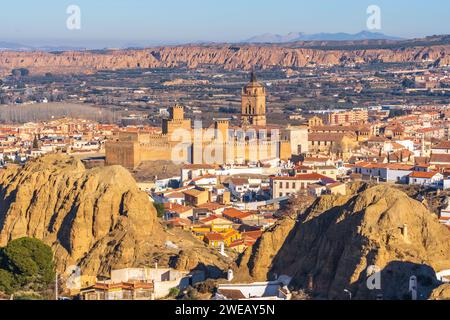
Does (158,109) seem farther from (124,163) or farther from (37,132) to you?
(124,163)

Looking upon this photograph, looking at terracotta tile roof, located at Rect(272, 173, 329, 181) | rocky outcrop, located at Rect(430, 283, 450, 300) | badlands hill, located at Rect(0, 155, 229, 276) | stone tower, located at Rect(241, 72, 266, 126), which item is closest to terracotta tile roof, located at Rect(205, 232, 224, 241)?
badlands hill, located at Rect(0, 155, 229, 276)

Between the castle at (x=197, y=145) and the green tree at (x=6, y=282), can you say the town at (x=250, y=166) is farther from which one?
the green tree at (x=6, y=282)

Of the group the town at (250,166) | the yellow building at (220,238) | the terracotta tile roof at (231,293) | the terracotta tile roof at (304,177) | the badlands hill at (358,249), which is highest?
the badlands hill at (358,249)

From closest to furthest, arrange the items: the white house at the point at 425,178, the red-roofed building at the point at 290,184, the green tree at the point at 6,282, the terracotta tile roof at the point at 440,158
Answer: the green tree at the point at 6,282 → the red-roofed building at the point at 290,184 → the white house at the point at 425,178 → the terracotta tile roof at the point at 440,158

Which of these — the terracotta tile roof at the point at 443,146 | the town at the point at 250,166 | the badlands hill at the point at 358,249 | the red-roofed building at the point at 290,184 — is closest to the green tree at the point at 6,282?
the badlands hill at the point at 358,249

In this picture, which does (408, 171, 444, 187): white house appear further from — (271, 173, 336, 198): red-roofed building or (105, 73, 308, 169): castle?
(105, 73, 308, 169): castle
